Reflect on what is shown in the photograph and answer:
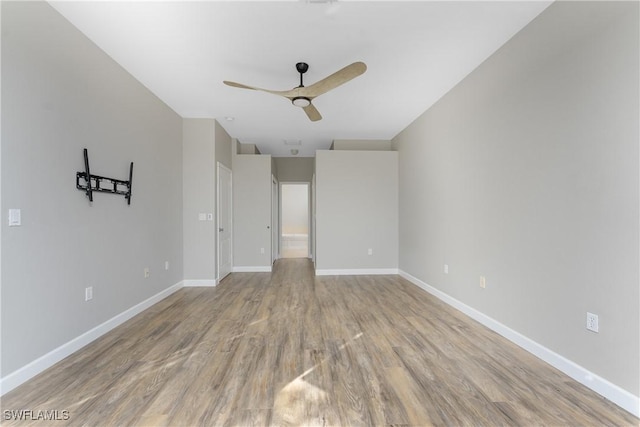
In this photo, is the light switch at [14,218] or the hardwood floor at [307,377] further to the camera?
the light switch at [14,218]

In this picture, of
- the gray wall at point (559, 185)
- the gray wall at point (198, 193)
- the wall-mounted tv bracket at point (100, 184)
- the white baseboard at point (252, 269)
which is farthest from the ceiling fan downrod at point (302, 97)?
the white baseboard at point (252, 269)

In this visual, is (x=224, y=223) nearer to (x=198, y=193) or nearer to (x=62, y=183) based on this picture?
(x=198, y=193)

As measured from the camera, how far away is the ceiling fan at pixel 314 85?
7.48ft

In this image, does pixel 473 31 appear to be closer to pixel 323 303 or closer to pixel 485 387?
pixel 485 387

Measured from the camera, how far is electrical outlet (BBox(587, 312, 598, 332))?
1.75 m

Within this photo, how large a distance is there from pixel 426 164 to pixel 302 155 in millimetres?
3606

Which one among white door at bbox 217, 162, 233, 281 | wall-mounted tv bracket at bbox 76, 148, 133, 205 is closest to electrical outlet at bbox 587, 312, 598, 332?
wall-mounted tv bracket at bbox 76, 148, 133, 205

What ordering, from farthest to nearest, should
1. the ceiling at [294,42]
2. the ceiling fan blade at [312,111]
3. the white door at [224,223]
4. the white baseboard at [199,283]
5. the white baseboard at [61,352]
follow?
1. the white door at [224,223]
2. the white baseboard at [199,283]
3. the ceiling fan blade at [312,111]
4. the ceiling at [294,42]
5. the white baseboard at [61,352]

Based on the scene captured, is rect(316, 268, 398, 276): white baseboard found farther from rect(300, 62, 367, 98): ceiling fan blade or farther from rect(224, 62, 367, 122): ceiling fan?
rect(300, 62, 367, 98): ceiling fan blade

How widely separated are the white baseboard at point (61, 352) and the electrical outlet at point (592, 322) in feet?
12.0

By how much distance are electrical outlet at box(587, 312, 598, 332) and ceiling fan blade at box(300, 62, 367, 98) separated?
230 centimetres

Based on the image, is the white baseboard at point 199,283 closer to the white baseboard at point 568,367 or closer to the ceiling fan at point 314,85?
the ceiling fan at point 314,85

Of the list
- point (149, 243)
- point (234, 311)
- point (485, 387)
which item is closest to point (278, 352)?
point (234, 311)

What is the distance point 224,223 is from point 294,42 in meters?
3.45
